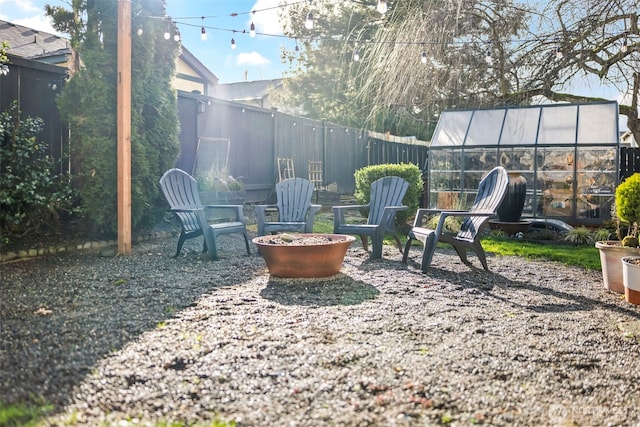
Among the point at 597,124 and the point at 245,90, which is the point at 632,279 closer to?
the point at 597,124

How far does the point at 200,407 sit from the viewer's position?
6.24 ft

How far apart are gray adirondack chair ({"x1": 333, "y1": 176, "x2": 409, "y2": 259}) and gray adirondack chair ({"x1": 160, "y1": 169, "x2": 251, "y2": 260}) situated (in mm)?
1024

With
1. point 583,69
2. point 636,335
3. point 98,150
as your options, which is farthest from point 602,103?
point 98,150

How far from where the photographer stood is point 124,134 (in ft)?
17.2

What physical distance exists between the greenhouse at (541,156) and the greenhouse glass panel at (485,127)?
15 mm

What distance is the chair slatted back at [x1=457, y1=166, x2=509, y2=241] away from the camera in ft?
15.6

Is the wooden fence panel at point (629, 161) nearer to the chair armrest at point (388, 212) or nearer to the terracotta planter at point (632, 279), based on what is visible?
the chair armrest at point (388, 212)

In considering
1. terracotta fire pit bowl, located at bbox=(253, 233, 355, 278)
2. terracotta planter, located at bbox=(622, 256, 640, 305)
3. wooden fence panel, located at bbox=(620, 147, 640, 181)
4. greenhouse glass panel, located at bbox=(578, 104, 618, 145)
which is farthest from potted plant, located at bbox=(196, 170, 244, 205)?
wooden fence panel, located at bbox=(620, 147, 640, 181)

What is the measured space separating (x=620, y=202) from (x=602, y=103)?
4843 mm

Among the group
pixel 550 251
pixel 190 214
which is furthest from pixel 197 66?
pixel 550 251

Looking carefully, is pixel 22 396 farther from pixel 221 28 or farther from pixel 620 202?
pixel 221 28

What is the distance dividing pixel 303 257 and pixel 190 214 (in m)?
1.76

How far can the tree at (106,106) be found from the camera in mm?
5441

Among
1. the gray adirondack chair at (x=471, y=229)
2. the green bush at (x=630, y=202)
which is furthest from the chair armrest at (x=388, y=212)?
the green bush at (x=630, y=202)
